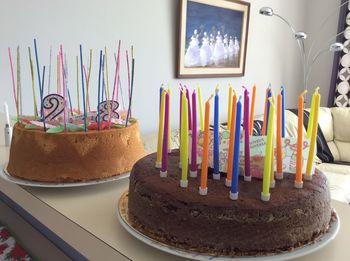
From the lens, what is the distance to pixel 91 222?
64 centimetres

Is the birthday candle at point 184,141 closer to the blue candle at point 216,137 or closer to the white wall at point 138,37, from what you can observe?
the blue candle at point 216,137

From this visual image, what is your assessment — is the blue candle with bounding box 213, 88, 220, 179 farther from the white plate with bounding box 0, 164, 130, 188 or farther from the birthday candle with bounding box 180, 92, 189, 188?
the white plate with bounding box 0, 164, 130, 188

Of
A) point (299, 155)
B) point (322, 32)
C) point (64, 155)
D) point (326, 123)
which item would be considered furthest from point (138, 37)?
point (322, 32)

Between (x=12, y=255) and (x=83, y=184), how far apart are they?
280 mm

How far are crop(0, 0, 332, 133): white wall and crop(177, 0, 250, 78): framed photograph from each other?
8 cm

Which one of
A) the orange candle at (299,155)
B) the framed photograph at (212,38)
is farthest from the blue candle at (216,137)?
the framed photograph at (212,38)

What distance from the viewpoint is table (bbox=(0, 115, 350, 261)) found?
559mm

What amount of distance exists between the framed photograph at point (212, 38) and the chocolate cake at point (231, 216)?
86.1 inches

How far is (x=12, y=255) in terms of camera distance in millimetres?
843

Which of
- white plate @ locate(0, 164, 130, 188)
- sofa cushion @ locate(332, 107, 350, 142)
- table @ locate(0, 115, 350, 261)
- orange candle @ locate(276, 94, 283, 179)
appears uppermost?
orange candle @ locate(276, 94, 283, 179)

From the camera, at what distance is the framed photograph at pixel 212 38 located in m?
2.71

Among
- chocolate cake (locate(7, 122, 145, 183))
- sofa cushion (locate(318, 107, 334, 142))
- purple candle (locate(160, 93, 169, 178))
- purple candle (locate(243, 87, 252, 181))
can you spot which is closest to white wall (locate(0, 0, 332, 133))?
sofa cushion (locate(318, 107, 334, 142))

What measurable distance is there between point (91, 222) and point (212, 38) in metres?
2.54

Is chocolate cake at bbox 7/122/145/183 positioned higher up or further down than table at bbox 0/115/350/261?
higher up
